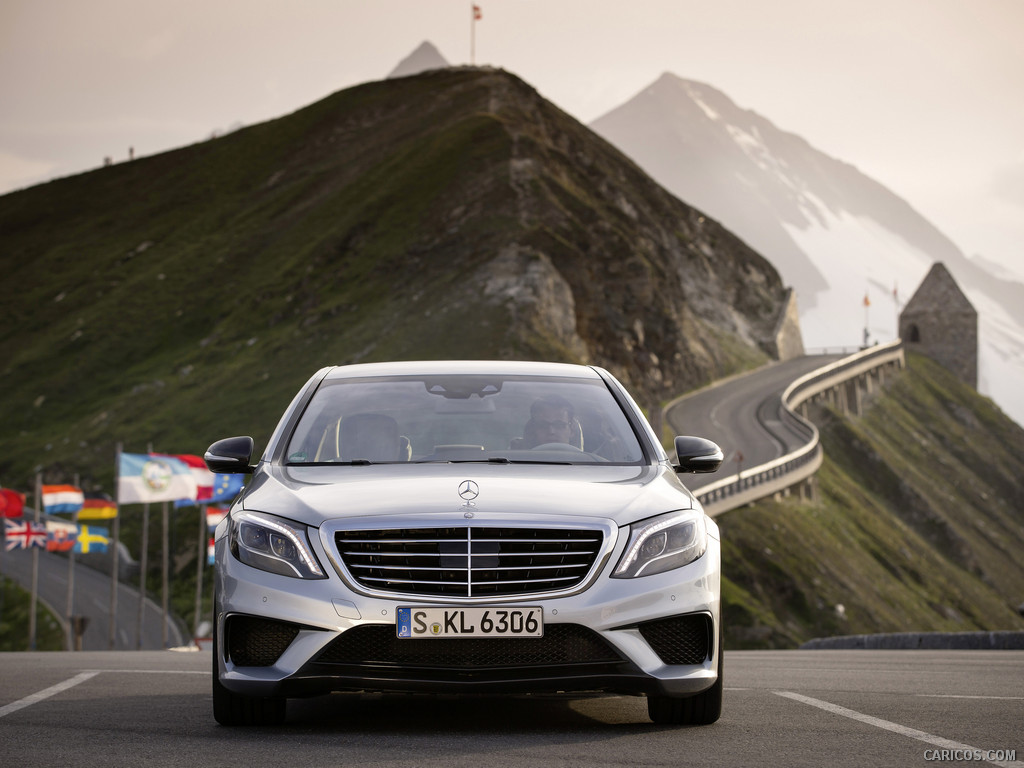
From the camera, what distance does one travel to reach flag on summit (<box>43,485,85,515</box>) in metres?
45.4

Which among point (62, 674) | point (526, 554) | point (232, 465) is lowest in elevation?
point (62, 674)

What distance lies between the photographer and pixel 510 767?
511 cm

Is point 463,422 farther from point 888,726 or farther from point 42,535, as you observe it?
point 42,535

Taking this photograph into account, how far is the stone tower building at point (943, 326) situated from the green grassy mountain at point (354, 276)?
81.9 ft

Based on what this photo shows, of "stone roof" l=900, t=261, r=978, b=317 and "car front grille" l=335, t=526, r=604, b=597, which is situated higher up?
"stone roof" l=900, t=261, r=978, b=317

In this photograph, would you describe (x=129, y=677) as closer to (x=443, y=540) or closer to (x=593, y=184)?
(x=443, y=540)

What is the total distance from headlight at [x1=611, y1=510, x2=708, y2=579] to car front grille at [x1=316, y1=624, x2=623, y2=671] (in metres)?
0.34

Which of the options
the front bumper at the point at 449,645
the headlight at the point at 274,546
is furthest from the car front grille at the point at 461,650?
the headlight at the point at 274,546

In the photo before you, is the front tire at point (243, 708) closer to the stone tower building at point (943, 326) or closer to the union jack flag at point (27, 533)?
the union jack flag at point (27, 533)

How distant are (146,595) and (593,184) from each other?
192ft

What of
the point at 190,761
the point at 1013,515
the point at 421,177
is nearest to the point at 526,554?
the point at 190,761

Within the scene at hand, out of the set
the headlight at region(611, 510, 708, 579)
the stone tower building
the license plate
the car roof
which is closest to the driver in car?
the car roof

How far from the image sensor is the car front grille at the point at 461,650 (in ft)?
18.7

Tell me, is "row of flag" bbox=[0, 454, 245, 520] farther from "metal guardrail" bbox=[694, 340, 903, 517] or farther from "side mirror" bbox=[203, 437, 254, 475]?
"side mirror" bbox=[203, 437, 254, 475]
